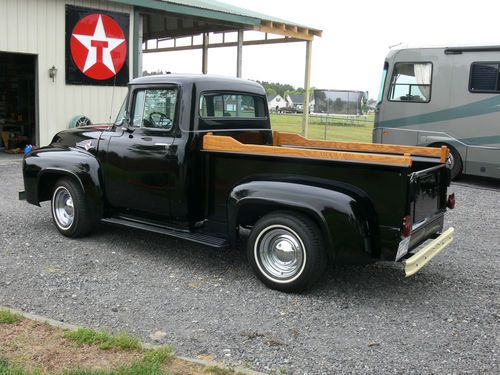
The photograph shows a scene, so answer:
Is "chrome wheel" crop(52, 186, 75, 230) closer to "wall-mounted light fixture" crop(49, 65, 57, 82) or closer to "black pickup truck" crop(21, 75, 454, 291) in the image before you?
"black pickup truck" crop(21, 75, 454, 291)

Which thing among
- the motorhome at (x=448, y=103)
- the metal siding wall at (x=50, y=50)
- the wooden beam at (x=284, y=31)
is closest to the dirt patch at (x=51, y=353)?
the motorhome at (x=448, y=103)

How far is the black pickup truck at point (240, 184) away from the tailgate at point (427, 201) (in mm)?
15

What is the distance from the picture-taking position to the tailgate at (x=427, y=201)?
14.4ft

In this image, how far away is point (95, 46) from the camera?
1317cm

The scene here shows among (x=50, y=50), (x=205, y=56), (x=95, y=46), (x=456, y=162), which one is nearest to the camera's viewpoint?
(x=456, y=162)

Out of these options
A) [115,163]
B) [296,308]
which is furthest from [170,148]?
Answer: [296,308]

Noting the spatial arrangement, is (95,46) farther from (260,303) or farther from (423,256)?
(423,256)

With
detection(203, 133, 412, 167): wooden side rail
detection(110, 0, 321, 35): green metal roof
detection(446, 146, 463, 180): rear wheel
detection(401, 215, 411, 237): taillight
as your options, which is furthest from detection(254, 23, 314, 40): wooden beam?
detection(401, 215, 411, 237): taillight

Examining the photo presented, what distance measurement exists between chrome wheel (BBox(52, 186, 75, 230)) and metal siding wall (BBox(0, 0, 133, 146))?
6.89 meters

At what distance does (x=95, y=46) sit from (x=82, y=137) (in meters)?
7.90

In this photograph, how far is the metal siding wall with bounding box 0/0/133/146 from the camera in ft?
38.0

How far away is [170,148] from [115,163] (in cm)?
83

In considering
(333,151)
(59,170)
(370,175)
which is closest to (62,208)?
(59,170)

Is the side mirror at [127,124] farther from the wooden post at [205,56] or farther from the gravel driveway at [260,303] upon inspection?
the wooden post at [205,56]
